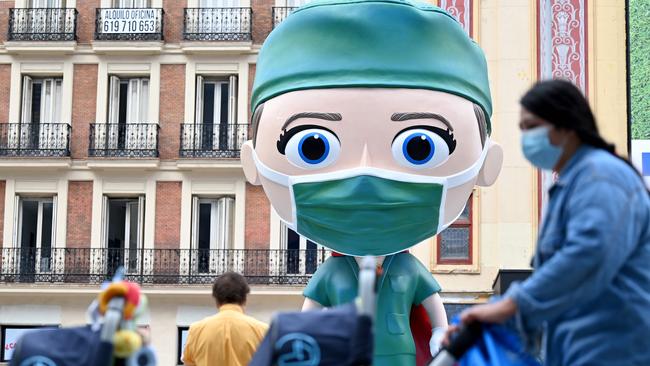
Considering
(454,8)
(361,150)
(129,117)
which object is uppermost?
(454,8)

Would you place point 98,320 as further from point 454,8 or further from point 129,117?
point 129,117

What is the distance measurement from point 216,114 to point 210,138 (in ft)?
2.04

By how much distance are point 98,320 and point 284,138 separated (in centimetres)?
310

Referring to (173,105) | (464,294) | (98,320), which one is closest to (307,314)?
(98,320)

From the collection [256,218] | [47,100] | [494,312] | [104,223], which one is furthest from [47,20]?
[494,312]

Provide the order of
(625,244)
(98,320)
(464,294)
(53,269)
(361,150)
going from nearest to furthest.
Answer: (625,244) < (98,320) < (361,150) < (464,294) < (53,269)

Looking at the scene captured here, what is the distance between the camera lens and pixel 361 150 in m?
6.80

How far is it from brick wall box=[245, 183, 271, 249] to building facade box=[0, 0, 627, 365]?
0.09 ft

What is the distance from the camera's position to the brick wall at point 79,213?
28.8 metres

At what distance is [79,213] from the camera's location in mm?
28844

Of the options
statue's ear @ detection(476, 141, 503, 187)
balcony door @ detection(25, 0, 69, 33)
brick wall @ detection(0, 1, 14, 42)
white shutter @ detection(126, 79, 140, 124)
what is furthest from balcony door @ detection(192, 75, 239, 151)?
statue's ear @ detection(476, 141, 503, 187)

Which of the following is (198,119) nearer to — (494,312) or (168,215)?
(168,215)

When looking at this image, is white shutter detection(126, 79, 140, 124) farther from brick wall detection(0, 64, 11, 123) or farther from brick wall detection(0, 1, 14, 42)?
brick wall detection(0, 1, 14, 42)

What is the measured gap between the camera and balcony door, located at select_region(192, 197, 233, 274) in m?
28.3
